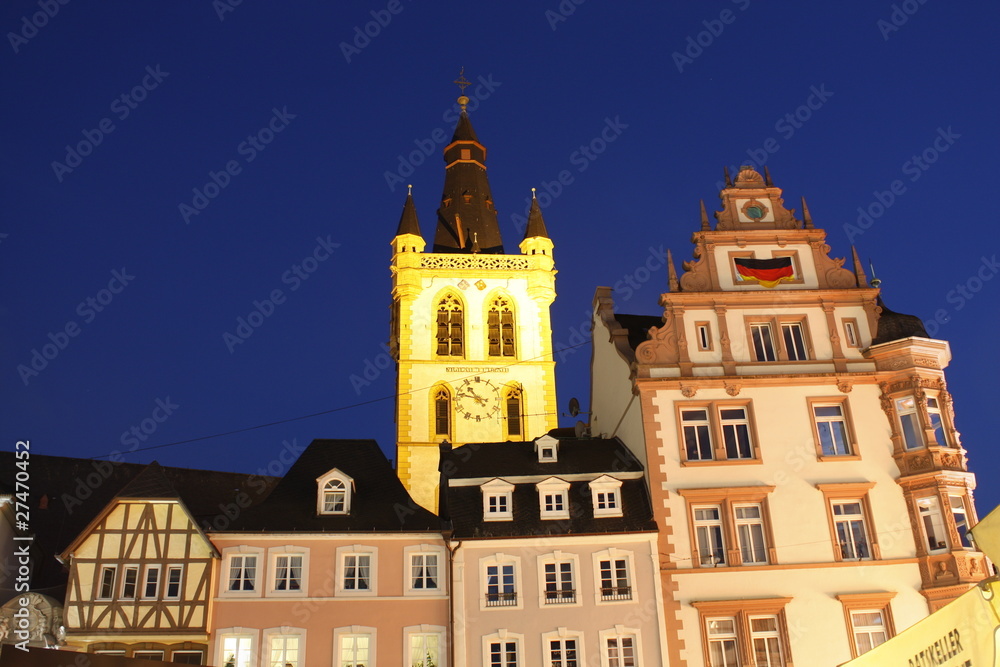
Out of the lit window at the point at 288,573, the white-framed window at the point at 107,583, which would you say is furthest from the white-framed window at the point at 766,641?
the white-framed window at the point at 107,583

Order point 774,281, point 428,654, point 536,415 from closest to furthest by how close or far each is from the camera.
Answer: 1. point 428,654
2. point 774,281
3. point 536,415

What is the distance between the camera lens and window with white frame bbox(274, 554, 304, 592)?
30531 millimetres

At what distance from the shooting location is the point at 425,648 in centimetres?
3012

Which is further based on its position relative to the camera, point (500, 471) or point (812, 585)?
point (500, 471)

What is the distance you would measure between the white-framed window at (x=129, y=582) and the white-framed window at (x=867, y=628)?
23551 millimetres

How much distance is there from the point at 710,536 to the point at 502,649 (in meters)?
7.99

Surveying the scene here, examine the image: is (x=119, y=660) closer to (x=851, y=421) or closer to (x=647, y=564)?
(x=647, y=564)

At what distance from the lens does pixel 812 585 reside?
30.6m

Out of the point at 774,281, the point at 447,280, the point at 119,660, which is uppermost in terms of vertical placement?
the point at 447,280

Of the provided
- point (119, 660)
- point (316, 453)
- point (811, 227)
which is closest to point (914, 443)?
point (811, 227)

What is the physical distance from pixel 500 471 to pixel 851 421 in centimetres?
1278

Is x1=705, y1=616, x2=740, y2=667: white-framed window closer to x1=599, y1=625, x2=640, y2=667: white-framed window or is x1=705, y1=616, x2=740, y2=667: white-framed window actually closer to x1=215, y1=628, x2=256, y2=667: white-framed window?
x1=599, y1=625, x2=640, y2=667: white-framed window

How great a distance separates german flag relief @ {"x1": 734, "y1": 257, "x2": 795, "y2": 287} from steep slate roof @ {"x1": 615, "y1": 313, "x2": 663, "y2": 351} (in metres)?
3.93

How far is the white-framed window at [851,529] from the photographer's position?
3145 centimetres
